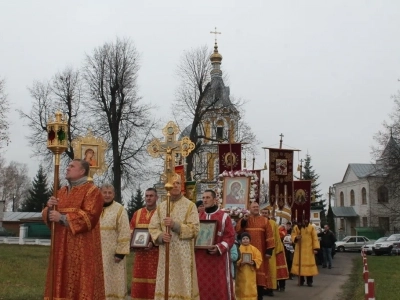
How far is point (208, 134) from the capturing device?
38.8 meters

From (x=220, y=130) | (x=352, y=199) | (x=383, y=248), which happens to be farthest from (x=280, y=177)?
(x=352, y=199)

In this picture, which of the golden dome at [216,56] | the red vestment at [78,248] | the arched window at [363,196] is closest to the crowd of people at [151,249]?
the red vestment at [78,248]

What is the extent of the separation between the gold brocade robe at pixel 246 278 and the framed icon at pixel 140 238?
186 cm

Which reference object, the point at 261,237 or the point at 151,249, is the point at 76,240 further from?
the point at 261,237

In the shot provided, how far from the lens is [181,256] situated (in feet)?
25.5

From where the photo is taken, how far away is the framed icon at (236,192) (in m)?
12.5

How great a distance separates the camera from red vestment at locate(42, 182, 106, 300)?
6.46m

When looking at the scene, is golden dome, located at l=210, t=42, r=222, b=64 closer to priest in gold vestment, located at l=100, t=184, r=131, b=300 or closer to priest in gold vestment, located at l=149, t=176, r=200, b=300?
priest in gold vestment, located at l=100, t=184, r=131, b=300

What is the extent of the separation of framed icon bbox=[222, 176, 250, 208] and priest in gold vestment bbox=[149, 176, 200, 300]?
14.9 feet

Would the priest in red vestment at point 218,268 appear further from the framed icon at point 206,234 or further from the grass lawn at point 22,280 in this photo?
the grass lawn at point 22,280

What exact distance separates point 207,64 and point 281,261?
2673 centimetres

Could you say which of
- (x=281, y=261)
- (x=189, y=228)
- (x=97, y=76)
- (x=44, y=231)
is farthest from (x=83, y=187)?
(x=44, y=231)

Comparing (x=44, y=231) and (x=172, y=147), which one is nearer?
(x=172, y=147)

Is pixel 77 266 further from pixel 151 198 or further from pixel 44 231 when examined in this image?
pixel 44 231
